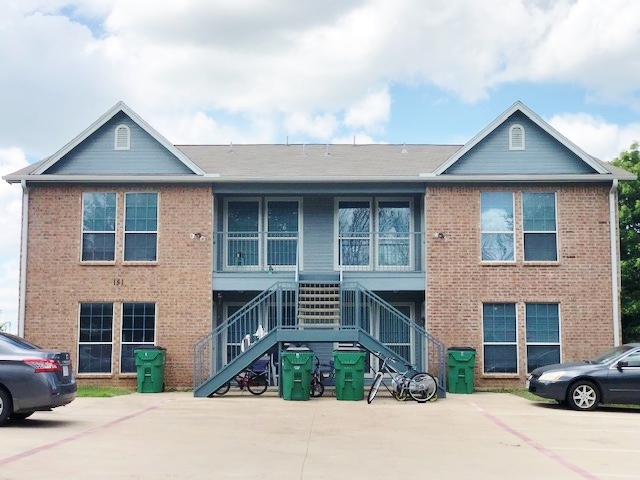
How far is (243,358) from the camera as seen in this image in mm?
18422

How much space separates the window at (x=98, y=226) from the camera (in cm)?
2103

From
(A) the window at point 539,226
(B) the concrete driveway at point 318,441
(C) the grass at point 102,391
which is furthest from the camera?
(A) the window at point 539,226

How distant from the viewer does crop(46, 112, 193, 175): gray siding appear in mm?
20984

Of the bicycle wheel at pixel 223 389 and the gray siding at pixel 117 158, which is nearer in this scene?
the bicycle wheel at pixel 223 389

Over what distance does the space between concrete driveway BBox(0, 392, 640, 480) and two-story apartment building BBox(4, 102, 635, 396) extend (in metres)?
3.60

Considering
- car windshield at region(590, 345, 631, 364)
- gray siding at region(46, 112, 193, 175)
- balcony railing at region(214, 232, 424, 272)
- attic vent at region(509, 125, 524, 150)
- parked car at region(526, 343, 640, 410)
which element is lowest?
parked car at region(526, 343, 640, 410)

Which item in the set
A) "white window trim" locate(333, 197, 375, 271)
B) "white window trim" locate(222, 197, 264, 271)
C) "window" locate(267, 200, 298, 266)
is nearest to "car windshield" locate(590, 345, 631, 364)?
"white window trim" locate(333, 197, 375, 271)

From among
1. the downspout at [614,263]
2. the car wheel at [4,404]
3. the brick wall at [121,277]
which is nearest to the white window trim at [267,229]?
the brick wall at [121,277]

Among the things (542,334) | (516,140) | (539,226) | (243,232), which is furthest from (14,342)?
(516,140)

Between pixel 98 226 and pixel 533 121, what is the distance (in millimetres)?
11306

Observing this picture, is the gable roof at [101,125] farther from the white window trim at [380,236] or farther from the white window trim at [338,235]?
the white window trim at [380,236]

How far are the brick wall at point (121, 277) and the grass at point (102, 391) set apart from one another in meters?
0.41

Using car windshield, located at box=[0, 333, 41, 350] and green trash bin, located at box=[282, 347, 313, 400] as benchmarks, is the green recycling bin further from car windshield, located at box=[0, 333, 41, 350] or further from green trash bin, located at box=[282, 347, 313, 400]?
car windshield, located at box=[0, 333, 41, 350]

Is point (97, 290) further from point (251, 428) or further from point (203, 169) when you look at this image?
point (251, 428)
